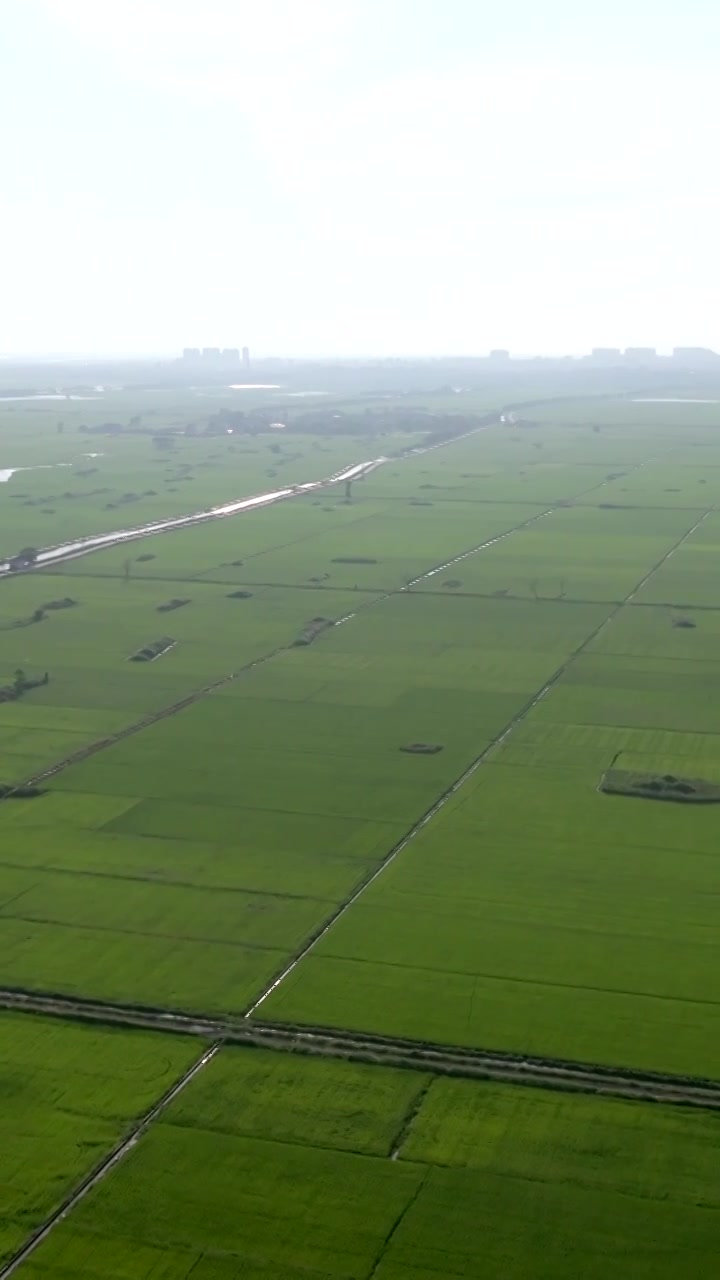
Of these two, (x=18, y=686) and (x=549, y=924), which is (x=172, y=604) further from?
(x=549, y=924)

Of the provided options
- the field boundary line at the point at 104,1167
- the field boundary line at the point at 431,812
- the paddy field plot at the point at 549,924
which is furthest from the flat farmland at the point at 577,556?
the field boundary line at the point at 104,1167

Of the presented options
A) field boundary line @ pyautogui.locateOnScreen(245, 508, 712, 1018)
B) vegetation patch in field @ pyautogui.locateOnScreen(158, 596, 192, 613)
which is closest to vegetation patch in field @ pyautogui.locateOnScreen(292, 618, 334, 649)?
vegetation patch in field @ pyautogui.locateOnScreen(158, 596, 192, 613)

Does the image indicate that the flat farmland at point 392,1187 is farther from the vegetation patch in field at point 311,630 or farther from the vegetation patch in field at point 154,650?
the vegetation patch in field at point 311,630

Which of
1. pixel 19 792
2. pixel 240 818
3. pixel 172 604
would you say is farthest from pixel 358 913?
pixel 172 604

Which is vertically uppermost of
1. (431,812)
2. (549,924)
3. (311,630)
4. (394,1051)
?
(311,630)

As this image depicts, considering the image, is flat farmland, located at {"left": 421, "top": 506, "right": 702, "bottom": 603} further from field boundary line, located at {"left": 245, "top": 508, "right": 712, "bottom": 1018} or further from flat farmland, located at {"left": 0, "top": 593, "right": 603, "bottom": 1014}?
flat farmland, located at {"left": 0, "top": 593, "right": 603, "bottom": 1014}
